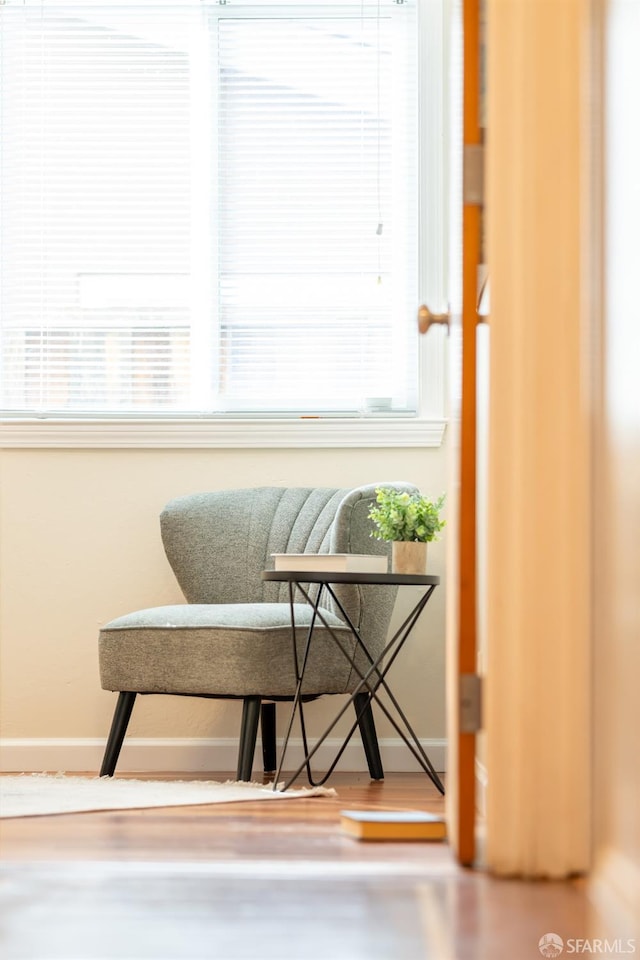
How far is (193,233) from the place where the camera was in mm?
3551

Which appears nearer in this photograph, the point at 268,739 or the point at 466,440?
the point at 466,440

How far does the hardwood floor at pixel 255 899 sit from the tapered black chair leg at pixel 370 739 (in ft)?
3.59

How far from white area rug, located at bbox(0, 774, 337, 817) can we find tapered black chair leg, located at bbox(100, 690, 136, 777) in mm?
86

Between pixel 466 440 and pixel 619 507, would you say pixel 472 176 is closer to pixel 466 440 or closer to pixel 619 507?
pixel 466 440

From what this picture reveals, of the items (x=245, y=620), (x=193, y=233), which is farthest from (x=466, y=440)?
(x=193, y=233)

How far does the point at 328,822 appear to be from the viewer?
6.44ft

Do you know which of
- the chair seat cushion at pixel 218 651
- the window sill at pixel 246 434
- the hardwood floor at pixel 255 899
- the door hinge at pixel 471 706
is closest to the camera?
the hardwood floor at pixel 255 899

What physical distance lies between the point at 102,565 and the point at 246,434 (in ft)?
1.98

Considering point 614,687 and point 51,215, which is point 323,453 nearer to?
point 51,215

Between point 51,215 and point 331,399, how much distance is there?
1091 mm

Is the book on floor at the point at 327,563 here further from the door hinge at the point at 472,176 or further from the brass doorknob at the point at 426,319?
the door hinge at the point at 472,176

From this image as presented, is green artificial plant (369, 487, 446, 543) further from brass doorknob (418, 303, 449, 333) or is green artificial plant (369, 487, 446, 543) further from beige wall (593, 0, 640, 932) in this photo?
beige wall (593, 0, 640, 932)

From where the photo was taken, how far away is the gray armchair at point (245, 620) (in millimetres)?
2650

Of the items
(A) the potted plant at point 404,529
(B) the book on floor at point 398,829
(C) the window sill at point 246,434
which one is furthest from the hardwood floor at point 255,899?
(C) the window sill at point 246,434
